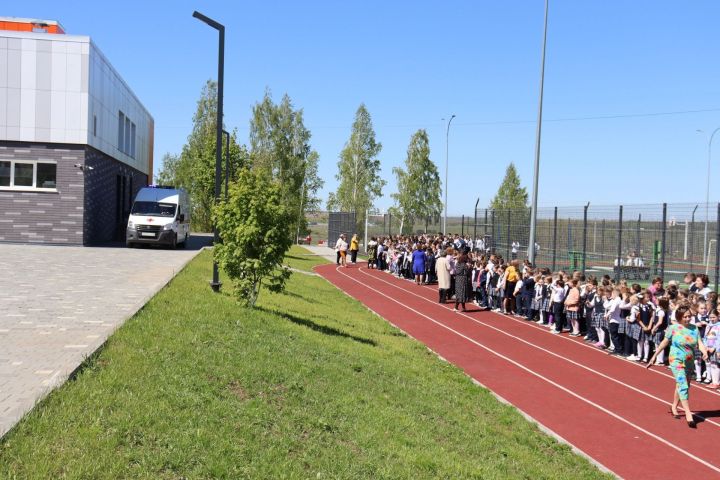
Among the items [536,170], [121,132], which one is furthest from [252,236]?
[121,132]

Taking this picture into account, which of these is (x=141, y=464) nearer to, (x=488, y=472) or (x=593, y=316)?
(x=488, y=472)

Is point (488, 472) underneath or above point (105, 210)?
underneath

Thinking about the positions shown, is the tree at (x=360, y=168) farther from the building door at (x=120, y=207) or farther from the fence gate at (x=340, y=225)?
the building door at (x=120, y=207)

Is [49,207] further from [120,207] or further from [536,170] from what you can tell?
[536,170]

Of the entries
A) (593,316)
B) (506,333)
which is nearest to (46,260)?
(506,333)

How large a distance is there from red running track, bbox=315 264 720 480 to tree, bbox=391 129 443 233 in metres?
52.0

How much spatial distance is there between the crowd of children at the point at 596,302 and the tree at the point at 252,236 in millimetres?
6922

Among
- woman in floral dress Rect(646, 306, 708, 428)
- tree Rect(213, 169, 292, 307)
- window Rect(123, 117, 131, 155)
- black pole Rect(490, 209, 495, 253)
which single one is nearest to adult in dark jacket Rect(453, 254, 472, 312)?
black pole Rect(490, 209, 495, 253)

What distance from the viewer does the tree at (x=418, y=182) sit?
72.9 metres

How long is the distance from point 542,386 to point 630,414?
71.8 inches

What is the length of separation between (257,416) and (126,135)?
136 ft

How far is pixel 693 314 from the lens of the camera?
43.8 feet

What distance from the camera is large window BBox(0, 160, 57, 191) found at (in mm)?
30781

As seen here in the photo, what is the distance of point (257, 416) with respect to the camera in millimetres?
7090
